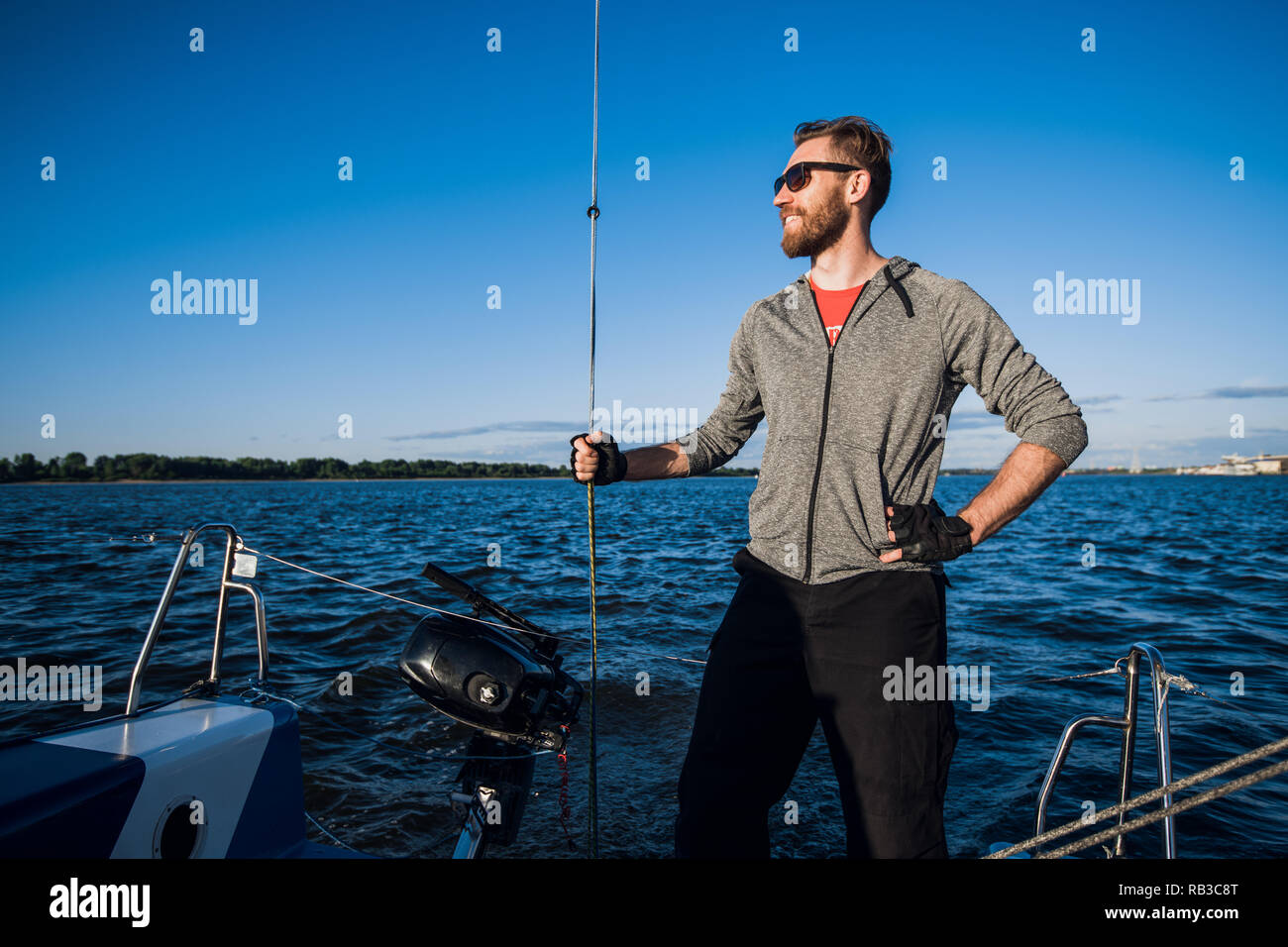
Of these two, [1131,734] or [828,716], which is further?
[1131,734]

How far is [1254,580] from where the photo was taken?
12.8 m

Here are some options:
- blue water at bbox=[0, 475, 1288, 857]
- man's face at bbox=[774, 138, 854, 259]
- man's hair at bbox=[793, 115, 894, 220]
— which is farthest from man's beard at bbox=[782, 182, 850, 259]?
blue water at bbox=[0, 475, 1288, 857]

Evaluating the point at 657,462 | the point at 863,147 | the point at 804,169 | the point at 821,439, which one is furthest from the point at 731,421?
the point at 863,147

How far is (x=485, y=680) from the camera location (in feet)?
8.66

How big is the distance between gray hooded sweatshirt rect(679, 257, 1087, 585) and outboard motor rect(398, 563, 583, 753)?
1166 millimetres

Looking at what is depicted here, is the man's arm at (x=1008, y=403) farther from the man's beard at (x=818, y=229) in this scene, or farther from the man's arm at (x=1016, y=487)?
the man's beard at (x=818, y=229)

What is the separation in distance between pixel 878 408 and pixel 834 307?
15.2 inches

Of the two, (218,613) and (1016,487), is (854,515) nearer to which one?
(1016,487)

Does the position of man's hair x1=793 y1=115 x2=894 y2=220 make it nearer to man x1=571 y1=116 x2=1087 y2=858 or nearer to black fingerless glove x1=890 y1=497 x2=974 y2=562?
man x1=571 y1=116 x2=1087 y2=858

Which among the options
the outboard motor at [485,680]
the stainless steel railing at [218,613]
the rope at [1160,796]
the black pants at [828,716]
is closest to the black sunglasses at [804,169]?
the black pants at [828,716]

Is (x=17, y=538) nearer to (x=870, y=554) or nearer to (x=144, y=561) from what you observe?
(x=144, y=561)

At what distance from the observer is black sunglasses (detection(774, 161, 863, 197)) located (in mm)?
2021
